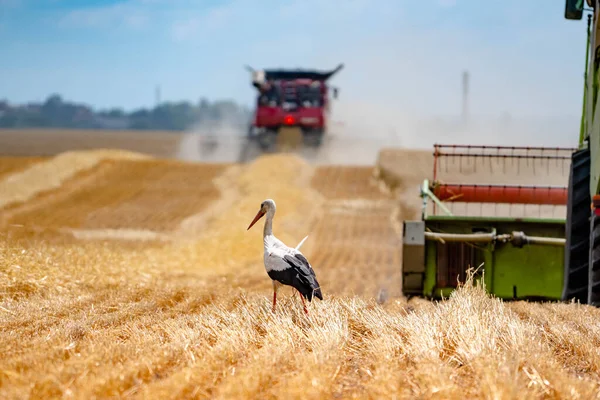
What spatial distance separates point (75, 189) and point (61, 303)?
22976mm

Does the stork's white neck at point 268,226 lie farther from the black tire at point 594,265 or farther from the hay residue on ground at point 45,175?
the hay residue on ground at point 45,175

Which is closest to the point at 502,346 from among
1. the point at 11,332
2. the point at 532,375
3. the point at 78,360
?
the point at 532,375

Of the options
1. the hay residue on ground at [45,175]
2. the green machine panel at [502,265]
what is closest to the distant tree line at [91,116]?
the hay residue on ground at [45,175]

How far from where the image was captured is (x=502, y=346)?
5750mm

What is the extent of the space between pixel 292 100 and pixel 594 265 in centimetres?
2645

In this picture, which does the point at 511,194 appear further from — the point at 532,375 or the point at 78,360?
the point at 78,360

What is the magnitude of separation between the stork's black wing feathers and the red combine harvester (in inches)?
1067

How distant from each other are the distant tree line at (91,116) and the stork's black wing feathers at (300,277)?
108m

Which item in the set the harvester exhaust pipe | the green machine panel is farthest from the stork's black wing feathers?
the green machine panel

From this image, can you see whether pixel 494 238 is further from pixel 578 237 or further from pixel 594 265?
pixel 594 265

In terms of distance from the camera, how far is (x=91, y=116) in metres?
141

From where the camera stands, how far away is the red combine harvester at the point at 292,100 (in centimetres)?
3406

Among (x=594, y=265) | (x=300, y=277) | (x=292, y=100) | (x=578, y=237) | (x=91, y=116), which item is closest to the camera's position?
(x=300, y=277)

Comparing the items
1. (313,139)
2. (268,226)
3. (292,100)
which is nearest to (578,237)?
(268,226)
